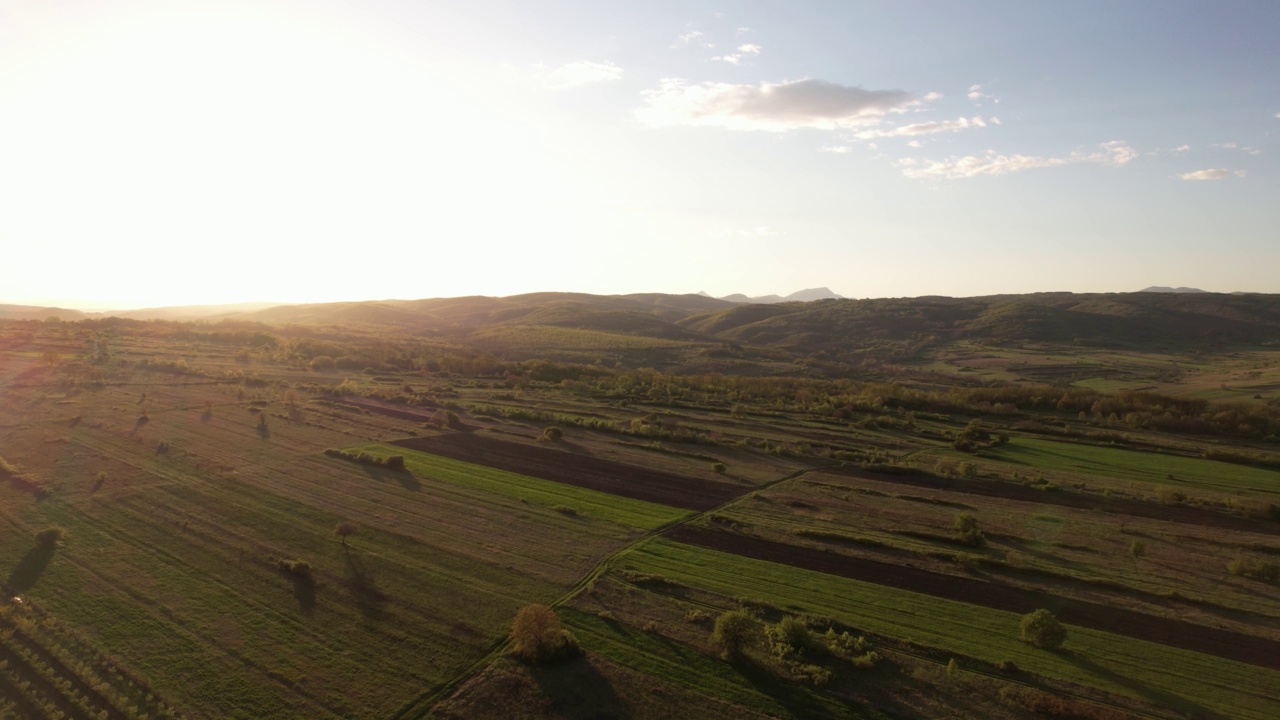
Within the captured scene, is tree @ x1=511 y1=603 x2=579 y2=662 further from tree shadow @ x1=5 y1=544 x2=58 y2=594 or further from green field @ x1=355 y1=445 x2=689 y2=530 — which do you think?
tree shadow @ x1=5 y1=544 x2=58 y2=594

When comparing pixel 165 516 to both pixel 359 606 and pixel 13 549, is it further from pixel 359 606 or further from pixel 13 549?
pixel 359 606

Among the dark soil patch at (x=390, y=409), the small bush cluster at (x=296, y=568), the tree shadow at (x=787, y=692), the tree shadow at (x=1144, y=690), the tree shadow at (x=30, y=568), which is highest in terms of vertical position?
the dark soil patch at (x=390, y=409)

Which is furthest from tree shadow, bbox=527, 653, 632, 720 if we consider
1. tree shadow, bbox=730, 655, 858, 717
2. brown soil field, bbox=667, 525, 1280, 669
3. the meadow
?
brown soil field, bbox=667, 525, 1280, 669

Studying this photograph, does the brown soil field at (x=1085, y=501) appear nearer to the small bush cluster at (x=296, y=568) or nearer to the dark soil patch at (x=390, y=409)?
the small bush cluster at (x=296, y=568)

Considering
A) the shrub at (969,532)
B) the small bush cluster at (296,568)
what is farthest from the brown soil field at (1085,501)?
the small bush cluster at (296,568)

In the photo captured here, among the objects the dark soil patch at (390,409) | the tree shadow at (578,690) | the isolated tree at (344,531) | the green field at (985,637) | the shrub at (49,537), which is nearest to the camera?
the tree shadow at (578,690)

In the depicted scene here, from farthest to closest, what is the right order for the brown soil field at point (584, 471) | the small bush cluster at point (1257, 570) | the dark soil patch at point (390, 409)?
the dark soil patch at point (390, 409) → the brown soil field at point (584, 471) → the small bush cluster at point (1257, 570)

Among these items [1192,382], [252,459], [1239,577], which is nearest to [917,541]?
[1239,577]
